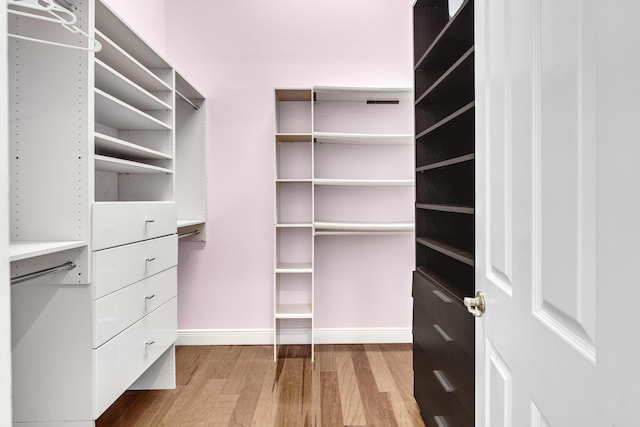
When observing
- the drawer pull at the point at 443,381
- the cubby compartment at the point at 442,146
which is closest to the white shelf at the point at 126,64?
the cubby compartment at the point at 442,146

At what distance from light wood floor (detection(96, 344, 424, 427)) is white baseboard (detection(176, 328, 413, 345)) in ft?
0.32

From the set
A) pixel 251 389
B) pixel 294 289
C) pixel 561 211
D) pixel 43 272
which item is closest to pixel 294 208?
pixel 294 289

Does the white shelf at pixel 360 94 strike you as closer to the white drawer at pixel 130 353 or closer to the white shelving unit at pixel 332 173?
the white shelving unit at pixel 332 173

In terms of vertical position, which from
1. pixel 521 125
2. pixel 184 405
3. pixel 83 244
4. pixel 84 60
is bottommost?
pixel 184 405

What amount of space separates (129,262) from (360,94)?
186 centimetres

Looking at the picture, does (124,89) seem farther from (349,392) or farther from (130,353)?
(349,392)

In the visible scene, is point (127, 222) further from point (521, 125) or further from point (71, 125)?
point (521, 125)

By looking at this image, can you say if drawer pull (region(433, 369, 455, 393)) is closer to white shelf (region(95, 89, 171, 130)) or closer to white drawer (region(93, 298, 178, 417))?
white drawer (region(93, 298, 178, 417))

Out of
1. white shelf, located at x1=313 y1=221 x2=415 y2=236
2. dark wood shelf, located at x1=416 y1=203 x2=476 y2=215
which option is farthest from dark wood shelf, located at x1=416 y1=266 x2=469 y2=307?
white shelf, located at x1=313 y1=221 x2=415 y2=236

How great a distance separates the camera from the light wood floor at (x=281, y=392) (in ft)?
6.62

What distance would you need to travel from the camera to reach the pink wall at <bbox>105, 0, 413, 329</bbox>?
10.2ft

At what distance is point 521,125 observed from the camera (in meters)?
0.76

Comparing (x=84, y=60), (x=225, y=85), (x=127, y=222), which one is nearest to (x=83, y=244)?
(x=127, y=222)

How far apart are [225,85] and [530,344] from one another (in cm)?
287
